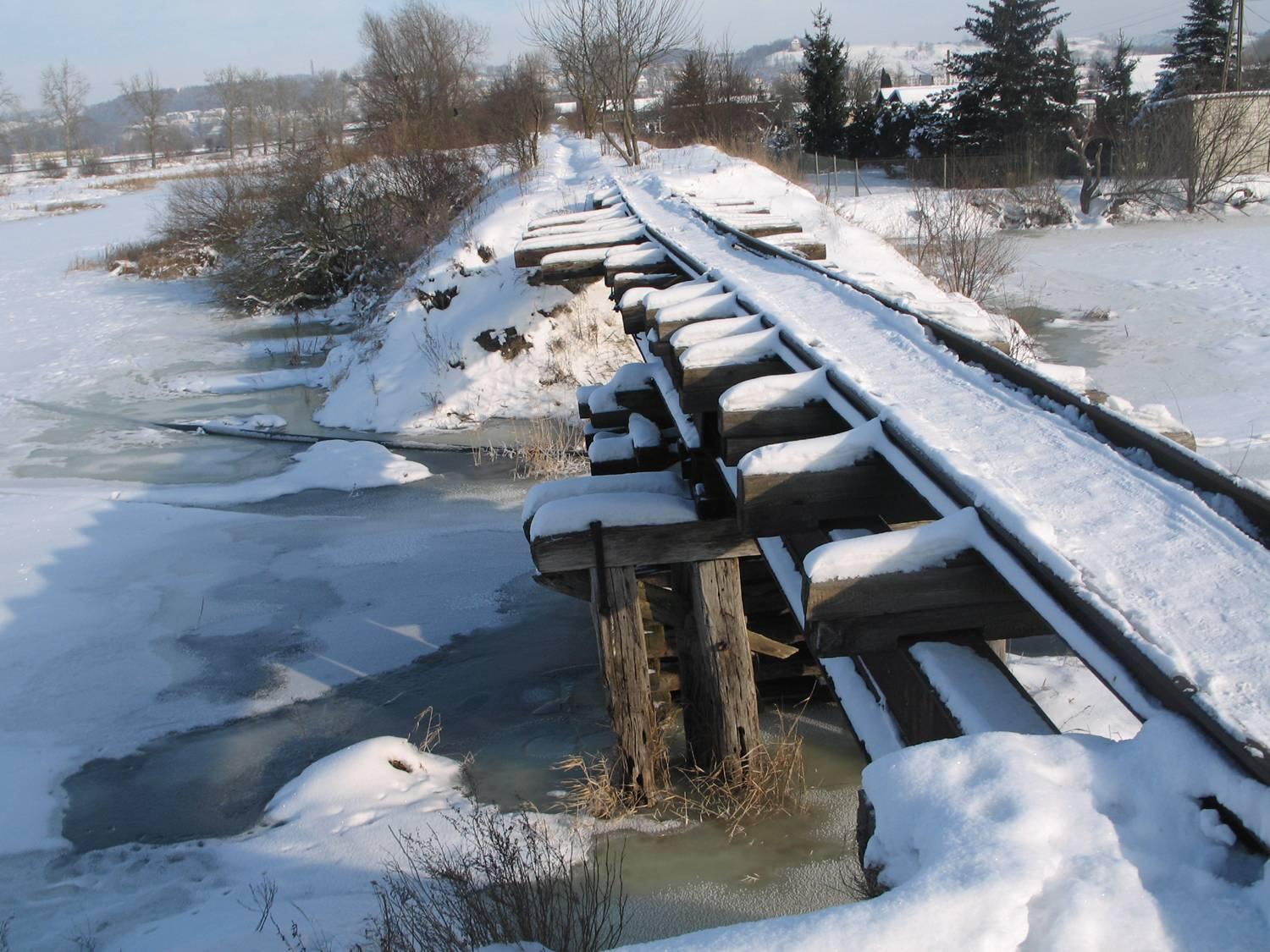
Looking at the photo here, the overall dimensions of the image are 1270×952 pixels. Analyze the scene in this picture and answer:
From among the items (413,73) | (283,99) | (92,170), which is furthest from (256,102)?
(413,73)

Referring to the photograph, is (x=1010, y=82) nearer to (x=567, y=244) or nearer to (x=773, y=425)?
(x=567, y=244)

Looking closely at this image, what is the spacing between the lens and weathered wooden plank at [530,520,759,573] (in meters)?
4.21

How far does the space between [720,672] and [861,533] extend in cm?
238

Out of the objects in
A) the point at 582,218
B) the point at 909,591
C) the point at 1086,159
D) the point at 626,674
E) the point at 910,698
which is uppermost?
the point at 1086,159

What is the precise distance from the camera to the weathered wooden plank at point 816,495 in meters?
2.30

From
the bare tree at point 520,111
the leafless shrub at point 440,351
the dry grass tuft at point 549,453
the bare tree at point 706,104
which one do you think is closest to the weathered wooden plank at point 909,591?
the dry grass tuft at point 549,453

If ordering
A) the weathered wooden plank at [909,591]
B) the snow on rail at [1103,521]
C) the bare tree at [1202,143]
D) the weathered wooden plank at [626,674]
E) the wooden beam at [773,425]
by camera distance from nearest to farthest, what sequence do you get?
the snow on rail at [1103,521] → the weathered wooden plank at [909,591] → the wooden beam at [773,425] → the weathered wooden plank at [626,674] → the bare tree at [1202,143]

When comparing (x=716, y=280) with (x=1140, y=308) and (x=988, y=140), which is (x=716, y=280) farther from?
(x=988, y=140)

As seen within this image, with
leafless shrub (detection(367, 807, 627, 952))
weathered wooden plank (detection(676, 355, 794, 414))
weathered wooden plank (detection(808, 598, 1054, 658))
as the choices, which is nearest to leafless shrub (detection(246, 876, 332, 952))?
leafless shrub (detection(367, 807, 627, 952))

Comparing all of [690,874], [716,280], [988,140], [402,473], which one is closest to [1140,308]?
[402,473]

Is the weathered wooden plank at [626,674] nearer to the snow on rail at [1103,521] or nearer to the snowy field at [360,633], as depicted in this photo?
the snowy field at [360,633]

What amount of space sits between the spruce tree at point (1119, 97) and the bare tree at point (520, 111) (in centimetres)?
1586

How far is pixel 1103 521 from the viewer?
74.4 inches

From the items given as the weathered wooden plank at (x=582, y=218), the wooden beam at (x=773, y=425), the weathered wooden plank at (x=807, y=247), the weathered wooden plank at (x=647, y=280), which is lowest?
the wooden beam at (x=773, y=425)
